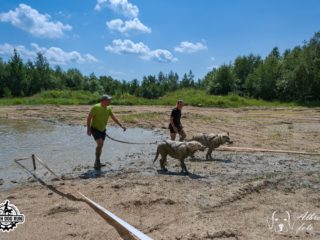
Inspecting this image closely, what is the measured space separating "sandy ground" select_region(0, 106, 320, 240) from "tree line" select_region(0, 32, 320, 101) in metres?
36.6

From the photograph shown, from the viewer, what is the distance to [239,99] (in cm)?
4631

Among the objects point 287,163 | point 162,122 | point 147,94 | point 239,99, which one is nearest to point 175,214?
point 287,163

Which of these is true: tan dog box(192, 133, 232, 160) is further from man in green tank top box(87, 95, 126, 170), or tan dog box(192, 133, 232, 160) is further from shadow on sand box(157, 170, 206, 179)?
man in green tank top box(87, 95, 126, 170)

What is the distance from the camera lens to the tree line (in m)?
48.0

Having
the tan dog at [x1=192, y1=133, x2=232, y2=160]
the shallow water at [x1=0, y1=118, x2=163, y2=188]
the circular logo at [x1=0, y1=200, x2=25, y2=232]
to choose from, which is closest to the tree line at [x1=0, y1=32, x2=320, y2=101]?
the shallow water at [x1=0, y1=118, x2=163, y2=188]

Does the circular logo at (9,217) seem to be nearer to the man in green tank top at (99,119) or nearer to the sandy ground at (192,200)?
the sandy ground at (192,200)

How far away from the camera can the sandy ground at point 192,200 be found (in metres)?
6.75

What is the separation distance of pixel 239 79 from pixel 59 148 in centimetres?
4808

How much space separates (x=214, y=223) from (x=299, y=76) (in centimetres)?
4440

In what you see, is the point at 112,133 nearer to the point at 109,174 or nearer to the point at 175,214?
the point at 109,174

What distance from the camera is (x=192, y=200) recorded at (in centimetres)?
834

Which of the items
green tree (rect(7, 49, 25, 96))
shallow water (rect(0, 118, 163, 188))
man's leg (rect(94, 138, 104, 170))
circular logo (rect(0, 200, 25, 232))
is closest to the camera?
circular logo (rect(0, 200, 25, 232))

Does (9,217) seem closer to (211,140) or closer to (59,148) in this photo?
(211,140)

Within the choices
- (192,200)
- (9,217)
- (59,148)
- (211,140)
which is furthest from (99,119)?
(59,148)
